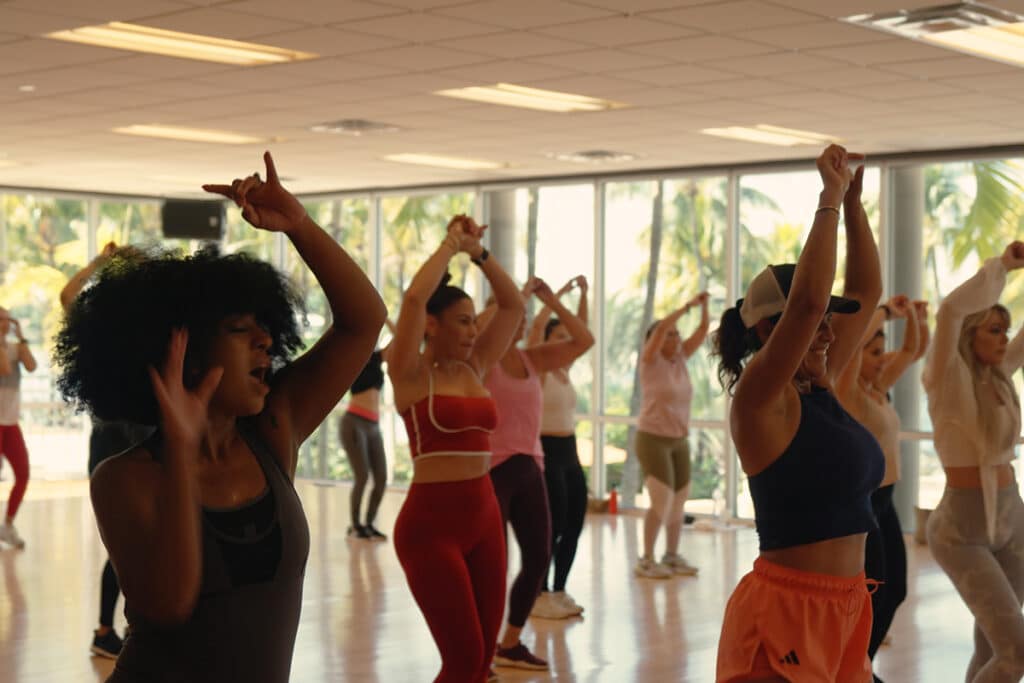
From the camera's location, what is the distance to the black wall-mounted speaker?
13.4 m

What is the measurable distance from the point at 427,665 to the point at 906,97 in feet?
13.6

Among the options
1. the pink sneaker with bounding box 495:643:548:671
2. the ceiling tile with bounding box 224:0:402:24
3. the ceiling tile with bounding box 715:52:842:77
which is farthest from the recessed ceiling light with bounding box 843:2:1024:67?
the pink sneaker with bounding box 495:643:548:671

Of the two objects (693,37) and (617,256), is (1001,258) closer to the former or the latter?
(693,37)

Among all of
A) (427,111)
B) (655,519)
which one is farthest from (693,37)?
(655,519)

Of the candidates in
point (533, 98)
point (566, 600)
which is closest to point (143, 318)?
point (566, 600)

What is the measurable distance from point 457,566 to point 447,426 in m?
0.55

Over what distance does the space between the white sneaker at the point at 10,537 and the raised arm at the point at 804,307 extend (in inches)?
298

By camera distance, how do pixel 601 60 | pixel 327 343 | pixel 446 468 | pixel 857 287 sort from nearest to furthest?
pixel 327 343 < pixel 857 287 < pixel 446 468 < pixel 601 60

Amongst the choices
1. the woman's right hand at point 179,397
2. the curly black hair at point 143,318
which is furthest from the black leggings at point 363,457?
the woman's right hand at point 179,397

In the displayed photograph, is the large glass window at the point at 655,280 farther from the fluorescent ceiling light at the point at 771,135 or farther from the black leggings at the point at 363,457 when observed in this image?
the black leggings at the point at 363,457

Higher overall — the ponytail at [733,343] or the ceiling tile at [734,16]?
the ceiling tile at [734,16]

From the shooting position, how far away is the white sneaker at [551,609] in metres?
7.13

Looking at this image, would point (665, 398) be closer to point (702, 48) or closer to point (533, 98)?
point (533, 98)

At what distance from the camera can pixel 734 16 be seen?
19.2 ft
